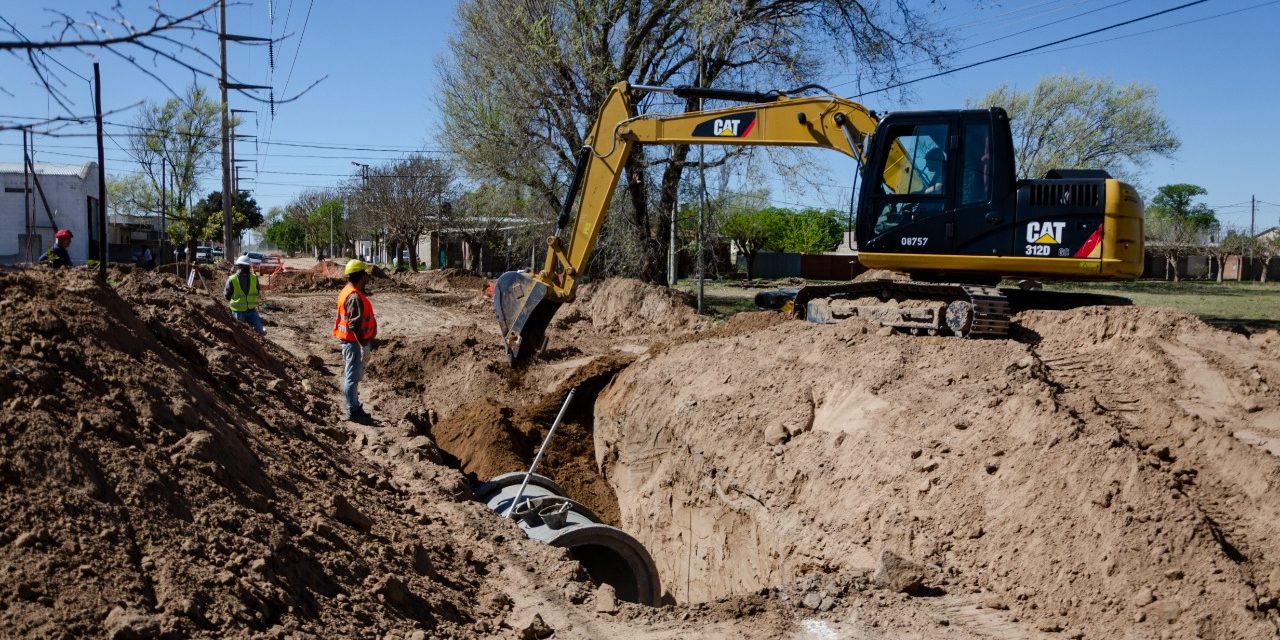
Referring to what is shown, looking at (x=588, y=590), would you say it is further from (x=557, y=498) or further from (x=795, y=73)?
(x=795, y=73)

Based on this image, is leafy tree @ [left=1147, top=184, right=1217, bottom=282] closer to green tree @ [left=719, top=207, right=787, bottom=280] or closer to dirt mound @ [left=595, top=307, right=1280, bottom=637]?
green tree @ [left=719, top=207, right=787, bottom=280]

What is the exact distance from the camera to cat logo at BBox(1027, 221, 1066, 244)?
9.12 meters

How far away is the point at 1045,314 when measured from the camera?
376 inches

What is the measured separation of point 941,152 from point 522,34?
14.1 metres

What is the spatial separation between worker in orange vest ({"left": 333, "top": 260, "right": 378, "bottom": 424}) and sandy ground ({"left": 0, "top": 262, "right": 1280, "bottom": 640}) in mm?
396

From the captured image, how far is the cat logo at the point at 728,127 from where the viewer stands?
1095 cm

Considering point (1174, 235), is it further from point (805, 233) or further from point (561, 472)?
point (561, 472)

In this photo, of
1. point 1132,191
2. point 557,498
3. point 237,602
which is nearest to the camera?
point 237,602

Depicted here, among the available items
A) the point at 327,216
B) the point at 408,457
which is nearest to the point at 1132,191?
the point at 408,457

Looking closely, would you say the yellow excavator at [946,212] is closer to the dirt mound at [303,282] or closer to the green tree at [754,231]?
the dirt mound at [303,282]

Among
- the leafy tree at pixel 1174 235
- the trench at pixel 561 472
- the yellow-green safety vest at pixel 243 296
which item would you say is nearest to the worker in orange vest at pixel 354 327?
the trench at pixel 561 472

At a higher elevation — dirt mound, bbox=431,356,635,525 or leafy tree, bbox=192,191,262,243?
leafy tree, bbox=192,191,262,243

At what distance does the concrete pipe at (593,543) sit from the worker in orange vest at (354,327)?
232 cm

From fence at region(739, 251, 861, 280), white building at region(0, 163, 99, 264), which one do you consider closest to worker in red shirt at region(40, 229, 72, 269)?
white building at region(0, 163, 99, 264)
